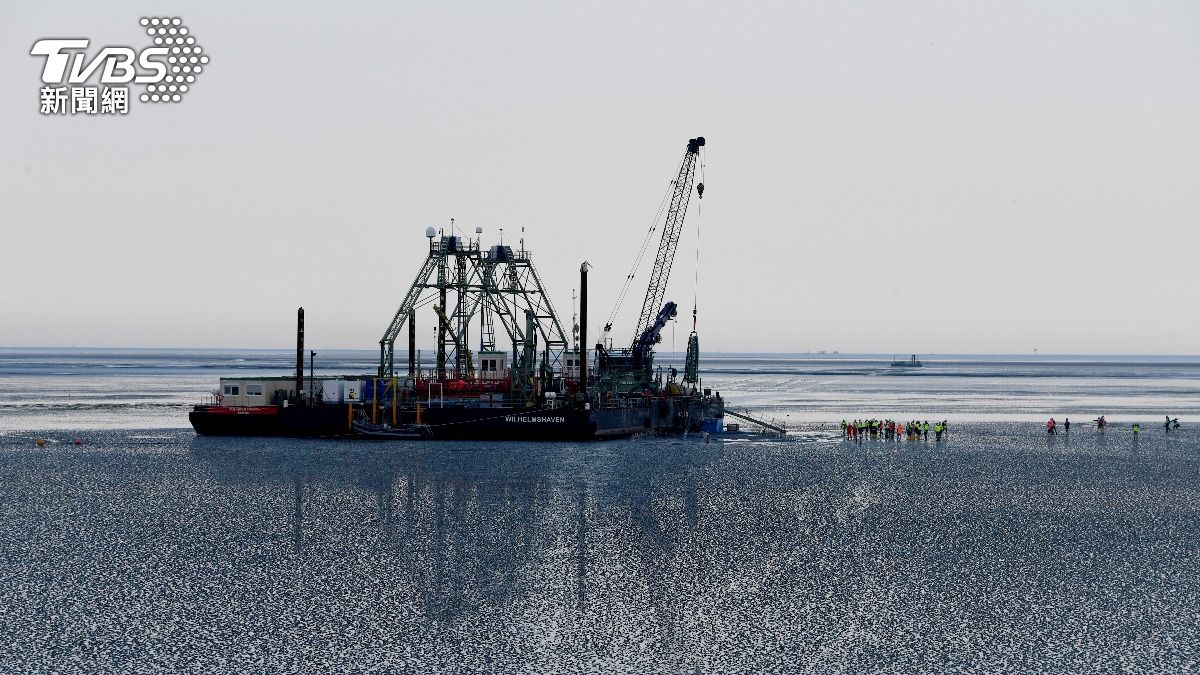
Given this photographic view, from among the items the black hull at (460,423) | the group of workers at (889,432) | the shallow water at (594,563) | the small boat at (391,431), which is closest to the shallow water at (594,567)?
the shallow water at (594,563)

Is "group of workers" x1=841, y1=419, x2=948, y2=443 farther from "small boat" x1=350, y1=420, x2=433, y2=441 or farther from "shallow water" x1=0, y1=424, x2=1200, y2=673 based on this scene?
"small boat" x1=350, y1=420, x2=433, y2=441

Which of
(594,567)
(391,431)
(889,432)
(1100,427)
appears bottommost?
(594,567)

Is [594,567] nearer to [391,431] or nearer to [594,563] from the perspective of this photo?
[594,563]

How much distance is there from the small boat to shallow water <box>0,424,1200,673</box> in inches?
825

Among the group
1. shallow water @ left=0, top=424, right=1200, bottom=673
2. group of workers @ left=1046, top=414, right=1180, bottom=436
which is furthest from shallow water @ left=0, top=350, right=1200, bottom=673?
group of workers @ left=1046, top=414, right=1180, bottom=436

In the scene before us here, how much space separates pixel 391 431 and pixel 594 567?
186 ft

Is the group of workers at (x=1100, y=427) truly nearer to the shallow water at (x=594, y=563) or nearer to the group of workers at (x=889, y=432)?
the group of workers at (x=889, y=432)

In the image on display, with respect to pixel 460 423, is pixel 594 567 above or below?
below

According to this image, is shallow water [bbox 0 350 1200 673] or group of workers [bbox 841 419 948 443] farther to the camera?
group of workers [bbox 841 419 948 443]

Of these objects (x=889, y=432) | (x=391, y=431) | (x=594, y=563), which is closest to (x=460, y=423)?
(x=391, y=431)

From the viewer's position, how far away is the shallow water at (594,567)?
3164 centimetres

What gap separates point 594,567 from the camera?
1626 inches

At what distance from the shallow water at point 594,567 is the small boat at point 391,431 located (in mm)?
20948

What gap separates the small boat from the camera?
94.6 m
